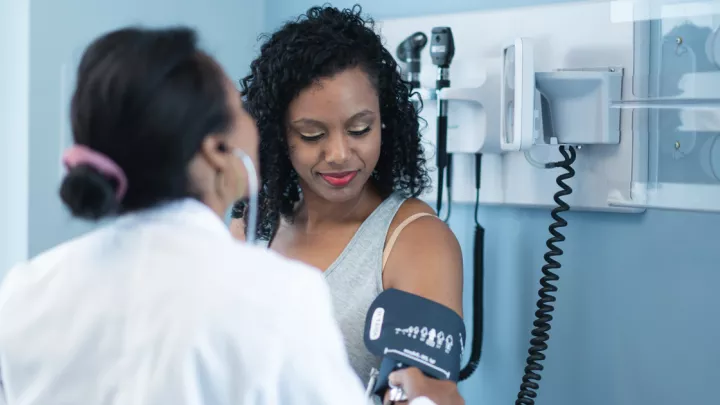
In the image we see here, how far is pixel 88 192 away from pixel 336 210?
33.0 inches

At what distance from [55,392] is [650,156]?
3.51 feet

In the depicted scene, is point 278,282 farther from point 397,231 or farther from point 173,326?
point 397,231

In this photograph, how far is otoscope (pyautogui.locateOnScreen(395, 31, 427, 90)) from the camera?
170cm

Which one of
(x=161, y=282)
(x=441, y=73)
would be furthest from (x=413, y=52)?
(x=161, y=282)

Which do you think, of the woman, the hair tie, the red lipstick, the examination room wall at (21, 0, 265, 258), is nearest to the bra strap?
the woman

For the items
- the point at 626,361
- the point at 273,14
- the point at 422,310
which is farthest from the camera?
the point at 273,14

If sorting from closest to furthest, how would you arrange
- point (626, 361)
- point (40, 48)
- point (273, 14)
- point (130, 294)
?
point (130, 294) → point (626, 361) → point (40, 48) → point (273, 14)

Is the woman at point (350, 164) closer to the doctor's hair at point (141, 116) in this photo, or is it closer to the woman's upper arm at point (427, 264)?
the woman's upper arm at point (427, 264)

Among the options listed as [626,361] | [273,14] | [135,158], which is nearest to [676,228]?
[626,361]

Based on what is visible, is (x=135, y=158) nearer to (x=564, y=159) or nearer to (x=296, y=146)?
(x=296, y=146)

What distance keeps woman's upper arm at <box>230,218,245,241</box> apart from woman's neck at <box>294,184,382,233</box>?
0.38 ft

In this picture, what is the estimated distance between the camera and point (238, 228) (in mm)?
1637

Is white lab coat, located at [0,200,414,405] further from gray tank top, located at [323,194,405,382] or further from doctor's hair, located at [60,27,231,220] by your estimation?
gray tank top, located at [323,194,405,382]

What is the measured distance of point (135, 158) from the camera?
73cm
